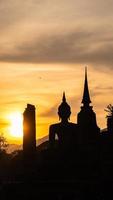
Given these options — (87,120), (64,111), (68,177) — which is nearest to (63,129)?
(64,111)

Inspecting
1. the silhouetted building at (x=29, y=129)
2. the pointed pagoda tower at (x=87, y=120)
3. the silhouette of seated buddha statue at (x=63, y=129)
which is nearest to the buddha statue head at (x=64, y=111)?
the silhouette of seated buddha statue at (x=63, y=129)

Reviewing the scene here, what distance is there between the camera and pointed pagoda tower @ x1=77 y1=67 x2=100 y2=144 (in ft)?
209

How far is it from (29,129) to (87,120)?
6613mm

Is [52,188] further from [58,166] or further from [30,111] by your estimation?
[30,111]

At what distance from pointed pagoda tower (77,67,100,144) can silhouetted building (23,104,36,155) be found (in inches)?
194

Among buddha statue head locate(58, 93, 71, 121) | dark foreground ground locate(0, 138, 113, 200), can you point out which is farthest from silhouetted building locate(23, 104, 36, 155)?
dark foreground ground locate(0, 138, 113, 200)

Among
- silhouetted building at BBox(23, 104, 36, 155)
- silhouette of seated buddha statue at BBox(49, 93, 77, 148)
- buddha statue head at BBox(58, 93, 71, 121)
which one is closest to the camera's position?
silhouette of seated buddha statue at BBox(49, 93, 77, 148)

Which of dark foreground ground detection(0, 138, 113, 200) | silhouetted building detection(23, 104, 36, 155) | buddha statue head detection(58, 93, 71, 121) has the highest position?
buddha statue head detection(58, 93, 71, 121)

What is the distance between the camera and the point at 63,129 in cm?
6531

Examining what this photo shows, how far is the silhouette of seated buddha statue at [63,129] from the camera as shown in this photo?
63622 mm

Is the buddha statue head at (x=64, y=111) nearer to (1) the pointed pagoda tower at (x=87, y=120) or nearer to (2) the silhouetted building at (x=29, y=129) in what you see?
(1) the pointed pagoda tower at (x=87, y=120)

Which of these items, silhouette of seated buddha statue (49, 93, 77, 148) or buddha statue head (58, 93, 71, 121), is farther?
buddha statue head (58, 93, 71, 121)

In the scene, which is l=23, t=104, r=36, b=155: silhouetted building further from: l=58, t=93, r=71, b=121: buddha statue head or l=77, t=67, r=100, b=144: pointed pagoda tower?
l=77, t=67, r=100, b=144: pointed pagoda tower

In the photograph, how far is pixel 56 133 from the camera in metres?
66.1
